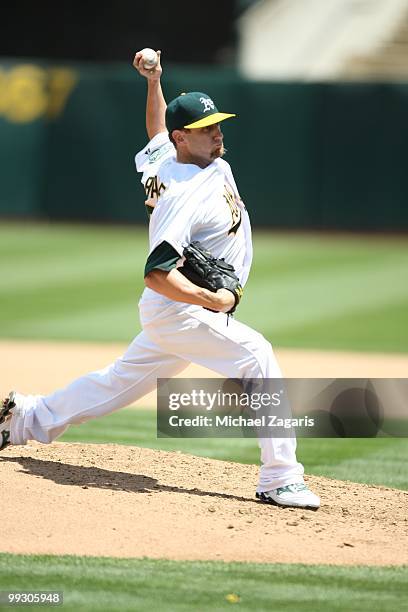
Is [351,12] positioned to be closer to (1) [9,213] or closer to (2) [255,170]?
(2) [255,170]

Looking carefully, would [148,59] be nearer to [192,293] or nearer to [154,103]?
[154,103]

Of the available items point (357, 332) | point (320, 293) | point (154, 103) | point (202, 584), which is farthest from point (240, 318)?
point (202, 584)

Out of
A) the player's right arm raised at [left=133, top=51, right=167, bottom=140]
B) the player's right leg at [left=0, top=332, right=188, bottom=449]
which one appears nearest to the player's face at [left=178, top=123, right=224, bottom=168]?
the player's right arm raised at [left=133, top=51, right=167, bottom=140]

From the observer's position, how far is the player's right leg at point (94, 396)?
5922mm

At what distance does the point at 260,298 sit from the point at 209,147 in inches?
339

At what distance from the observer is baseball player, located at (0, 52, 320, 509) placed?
5.36 m

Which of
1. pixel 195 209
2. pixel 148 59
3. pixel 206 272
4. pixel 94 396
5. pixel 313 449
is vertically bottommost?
pixel 313 449

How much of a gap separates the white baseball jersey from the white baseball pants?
0.70ft

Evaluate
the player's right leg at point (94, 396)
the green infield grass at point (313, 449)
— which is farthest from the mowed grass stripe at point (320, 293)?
the player's right leg at point (94, 396)

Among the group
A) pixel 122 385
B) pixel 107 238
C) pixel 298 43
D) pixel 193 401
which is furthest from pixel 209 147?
pixel 298 43

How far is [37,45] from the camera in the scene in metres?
27.2

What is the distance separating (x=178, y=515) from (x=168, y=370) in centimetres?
86

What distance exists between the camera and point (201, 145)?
221 inches

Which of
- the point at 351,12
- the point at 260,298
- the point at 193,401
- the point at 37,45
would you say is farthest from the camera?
the point at 37,45
